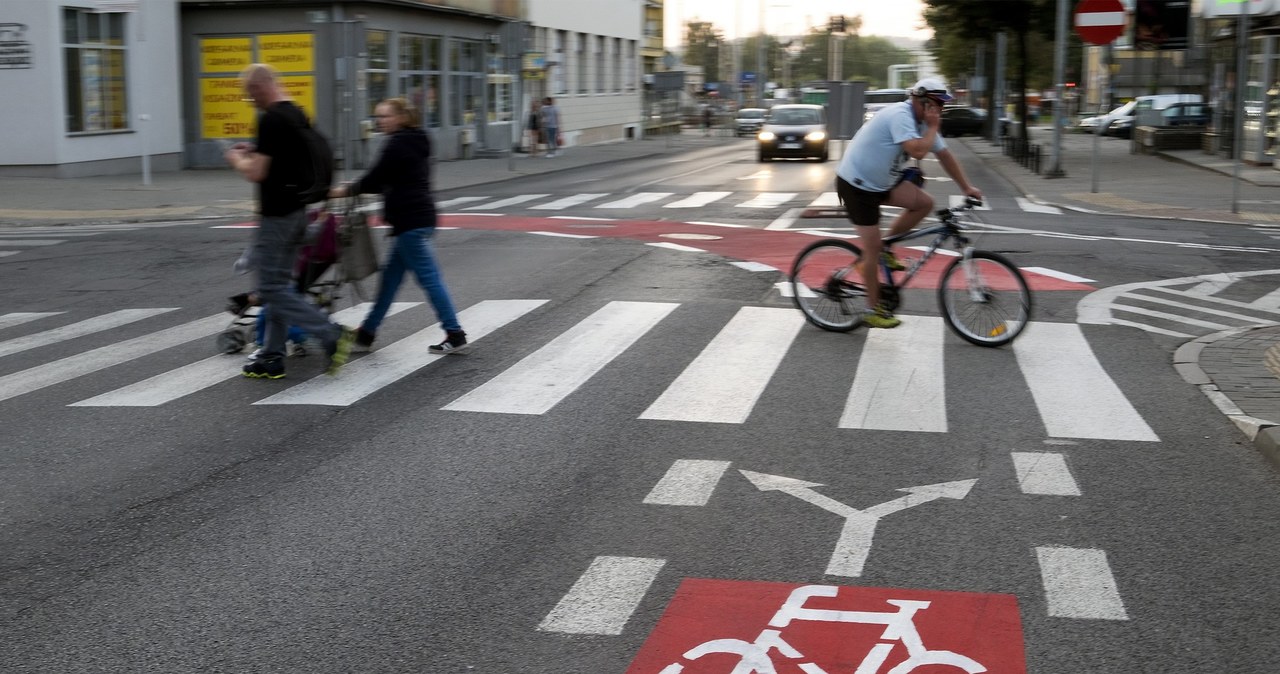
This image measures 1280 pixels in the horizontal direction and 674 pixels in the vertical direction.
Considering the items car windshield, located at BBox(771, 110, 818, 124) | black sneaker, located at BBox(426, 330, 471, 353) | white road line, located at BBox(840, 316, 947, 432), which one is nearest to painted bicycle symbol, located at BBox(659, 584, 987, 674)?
white road line, located at BBox(840, 316, 947, 432)

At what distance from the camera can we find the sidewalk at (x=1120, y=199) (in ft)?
26.9

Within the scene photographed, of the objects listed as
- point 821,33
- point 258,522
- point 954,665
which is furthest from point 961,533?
point 821,33

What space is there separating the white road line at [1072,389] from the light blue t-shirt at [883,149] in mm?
1423

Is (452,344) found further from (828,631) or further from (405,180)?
(828,631)

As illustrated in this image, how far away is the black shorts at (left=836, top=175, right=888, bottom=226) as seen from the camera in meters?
9.53

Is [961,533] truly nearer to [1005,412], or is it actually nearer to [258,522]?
[1005,412]

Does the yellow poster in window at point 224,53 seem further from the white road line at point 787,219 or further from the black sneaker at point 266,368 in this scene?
the black sneaker at point 266,368

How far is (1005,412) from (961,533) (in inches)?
87.7

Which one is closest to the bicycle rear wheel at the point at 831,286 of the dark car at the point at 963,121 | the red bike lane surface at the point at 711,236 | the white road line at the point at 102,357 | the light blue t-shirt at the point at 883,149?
the light blue t-shirt at the point at 883,149

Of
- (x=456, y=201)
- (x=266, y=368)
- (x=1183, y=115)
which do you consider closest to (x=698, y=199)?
(x=456, y=201)

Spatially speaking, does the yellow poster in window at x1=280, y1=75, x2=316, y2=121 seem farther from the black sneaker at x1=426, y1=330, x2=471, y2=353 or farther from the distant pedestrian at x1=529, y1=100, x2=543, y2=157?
the black sneaker at x1=426, y1=330, x2=471, y2=353

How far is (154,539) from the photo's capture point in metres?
5.45

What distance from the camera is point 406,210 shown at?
9.08 metres

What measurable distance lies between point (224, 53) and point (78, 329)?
2343 centimetres
